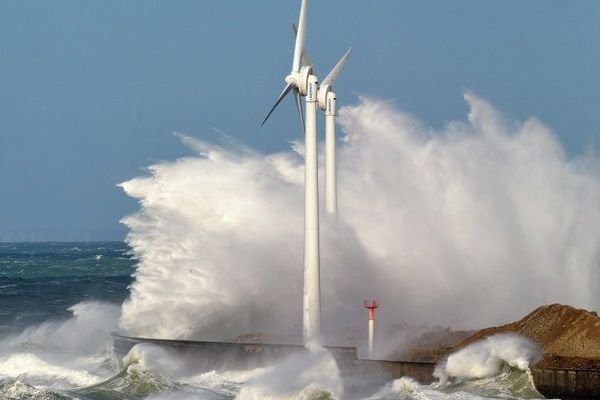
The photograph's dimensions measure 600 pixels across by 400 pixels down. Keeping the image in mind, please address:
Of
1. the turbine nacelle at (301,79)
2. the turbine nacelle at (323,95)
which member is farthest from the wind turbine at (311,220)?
the turbine nacelle at (323,95)

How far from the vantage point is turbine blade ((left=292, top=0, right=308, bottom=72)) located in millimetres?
31675

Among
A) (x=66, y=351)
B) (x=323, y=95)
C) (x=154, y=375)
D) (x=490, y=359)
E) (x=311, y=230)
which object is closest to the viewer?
(x=490, y=359)

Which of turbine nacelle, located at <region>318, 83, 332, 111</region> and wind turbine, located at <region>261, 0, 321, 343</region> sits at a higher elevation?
turbine nacelle, located at <region>318, 83, 332, 111</region>

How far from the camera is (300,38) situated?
32.2 meters

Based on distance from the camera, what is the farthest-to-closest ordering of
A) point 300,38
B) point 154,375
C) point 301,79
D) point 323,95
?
point 323,95
point 300,38
point 301,79
point 154,375

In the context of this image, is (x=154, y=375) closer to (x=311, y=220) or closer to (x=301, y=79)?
(x=311, y=220)

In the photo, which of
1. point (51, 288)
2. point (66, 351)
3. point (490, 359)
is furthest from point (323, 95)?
point (51, 288)

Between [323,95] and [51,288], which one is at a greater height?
[51,288]

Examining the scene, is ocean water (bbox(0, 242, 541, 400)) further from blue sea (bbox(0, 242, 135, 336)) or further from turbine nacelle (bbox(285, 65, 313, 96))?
turbine nacelle (bbox(285, 65, 313, 96))

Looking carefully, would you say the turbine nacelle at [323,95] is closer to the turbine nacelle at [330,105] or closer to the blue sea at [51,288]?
the turbine nacelle at [330,105]

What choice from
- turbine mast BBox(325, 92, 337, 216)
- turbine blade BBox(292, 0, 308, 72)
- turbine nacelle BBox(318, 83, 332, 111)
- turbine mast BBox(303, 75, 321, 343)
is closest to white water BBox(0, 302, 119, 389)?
turbine mast BBox(303, 75, 321, 343)

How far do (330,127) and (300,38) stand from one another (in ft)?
10.8

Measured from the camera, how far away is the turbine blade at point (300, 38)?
3167 centimetres

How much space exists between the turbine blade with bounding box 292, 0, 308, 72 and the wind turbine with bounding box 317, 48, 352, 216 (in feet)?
7.20
